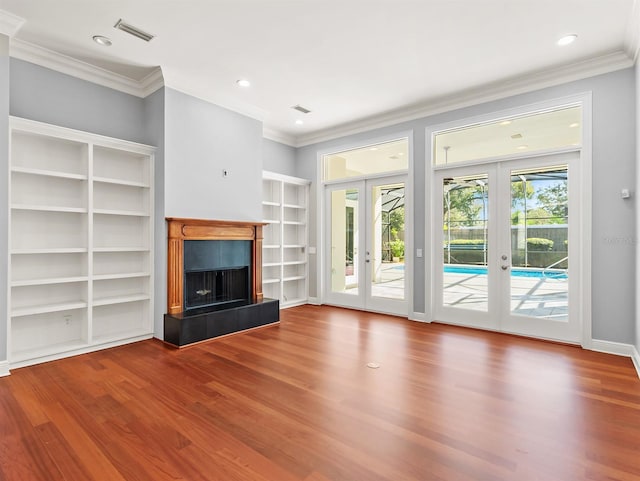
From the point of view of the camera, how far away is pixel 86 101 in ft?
13.1

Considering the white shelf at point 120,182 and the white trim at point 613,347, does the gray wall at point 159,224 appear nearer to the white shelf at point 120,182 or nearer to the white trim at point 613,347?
the white shelf at point 120,182

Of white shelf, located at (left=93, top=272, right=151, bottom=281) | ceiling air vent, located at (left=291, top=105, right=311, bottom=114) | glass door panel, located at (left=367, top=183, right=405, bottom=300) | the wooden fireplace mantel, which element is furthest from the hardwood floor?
ceiling air vent, located at (left=291, top=105, right=311, bottom=114)

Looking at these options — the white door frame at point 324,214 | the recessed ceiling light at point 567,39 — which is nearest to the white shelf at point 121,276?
the white door frame at point 324,214

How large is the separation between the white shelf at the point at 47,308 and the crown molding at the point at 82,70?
101 inches

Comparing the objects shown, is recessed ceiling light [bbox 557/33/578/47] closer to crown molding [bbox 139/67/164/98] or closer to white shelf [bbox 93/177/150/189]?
crown molding [bbox 139/67/164/98]

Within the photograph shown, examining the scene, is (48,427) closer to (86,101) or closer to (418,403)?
(418,403)

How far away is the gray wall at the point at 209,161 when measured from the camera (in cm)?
425

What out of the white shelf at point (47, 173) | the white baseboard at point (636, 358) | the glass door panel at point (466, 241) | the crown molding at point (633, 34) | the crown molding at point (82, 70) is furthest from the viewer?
the glass door panel at point (466, 241)

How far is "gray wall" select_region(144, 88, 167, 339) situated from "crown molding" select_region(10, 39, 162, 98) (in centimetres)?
18

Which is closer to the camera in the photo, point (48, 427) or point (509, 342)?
point (48, 427)

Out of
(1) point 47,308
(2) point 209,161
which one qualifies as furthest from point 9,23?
(1) point 47,308

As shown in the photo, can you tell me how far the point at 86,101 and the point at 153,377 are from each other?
3249 mm

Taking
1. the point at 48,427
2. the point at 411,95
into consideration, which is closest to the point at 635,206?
the point at 411,95

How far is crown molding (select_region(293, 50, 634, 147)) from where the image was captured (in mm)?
3701
